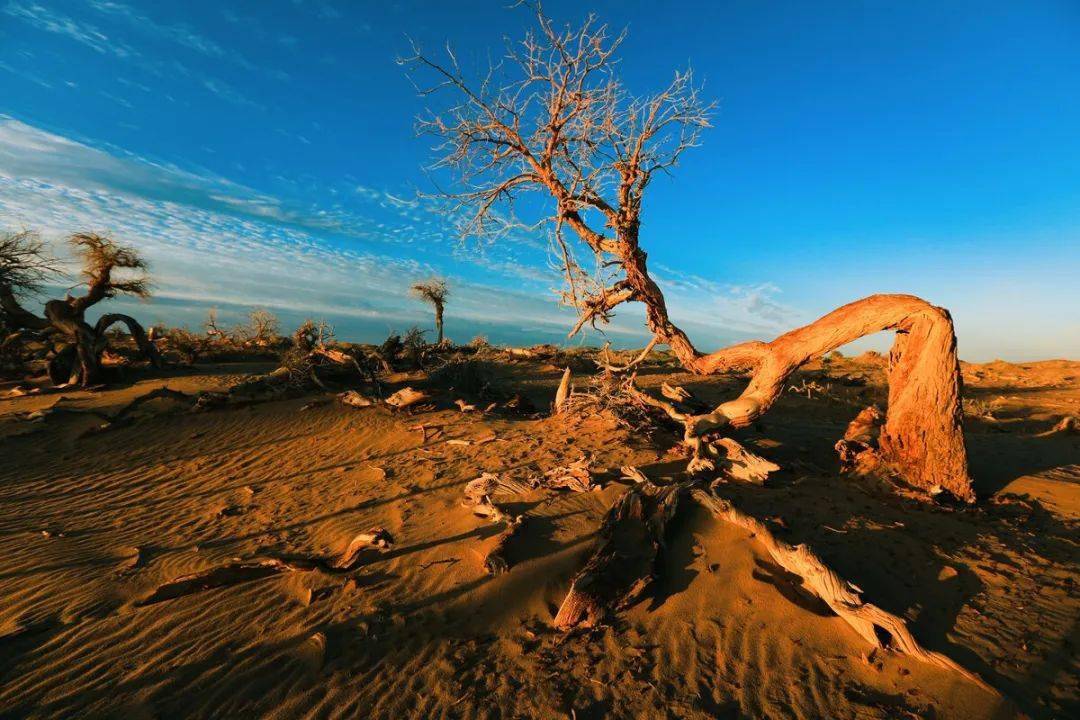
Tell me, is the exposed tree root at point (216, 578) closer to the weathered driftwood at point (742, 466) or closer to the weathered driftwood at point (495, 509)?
the weathered driftwood at point (495, 509)

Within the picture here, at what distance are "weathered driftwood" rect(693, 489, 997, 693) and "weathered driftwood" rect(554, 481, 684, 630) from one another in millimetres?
776

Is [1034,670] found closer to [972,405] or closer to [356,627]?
[356,627]

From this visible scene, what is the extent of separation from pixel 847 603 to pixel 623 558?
1.62 m

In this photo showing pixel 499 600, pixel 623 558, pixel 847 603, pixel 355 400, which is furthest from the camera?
pixel 355 400

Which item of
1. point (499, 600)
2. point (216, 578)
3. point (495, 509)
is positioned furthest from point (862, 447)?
point (216, 578)

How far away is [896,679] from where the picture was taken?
2895 mm

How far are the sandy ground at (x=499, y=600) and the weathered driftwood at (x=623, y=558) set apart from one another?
13 cm

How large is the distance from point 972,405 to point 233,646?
14474 mm

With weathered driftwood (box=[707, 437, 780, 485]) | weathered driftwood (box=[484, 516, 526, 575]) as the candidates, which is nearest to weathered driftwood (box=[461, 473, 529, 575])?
weathered driftwood (box=[484, 516, 526, 575])

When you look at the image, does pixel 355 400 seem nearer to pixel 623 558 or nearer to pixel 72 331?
pixel 623 558

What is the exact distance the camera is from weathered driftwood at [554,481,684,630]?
354cm

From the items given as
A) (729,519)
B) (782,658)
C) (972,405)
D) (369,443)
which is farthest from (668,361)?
(782,658)

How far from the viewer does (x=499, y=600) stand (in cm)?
380

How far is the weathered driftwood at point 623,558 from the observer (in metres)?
3.54
